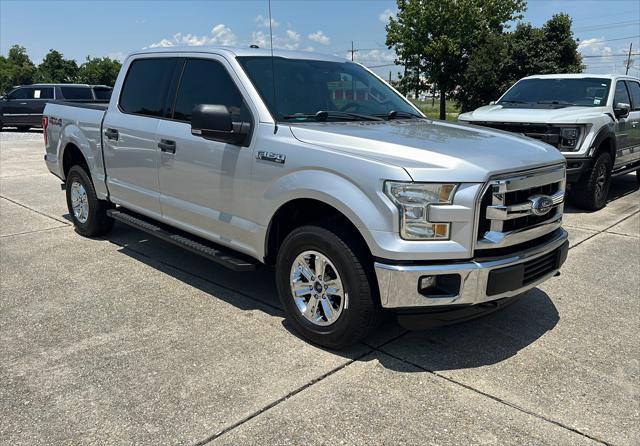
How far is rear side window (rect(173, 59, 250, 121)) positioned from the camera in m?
4.19

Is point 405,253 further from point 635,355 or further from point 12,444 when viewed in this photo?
point 12,444

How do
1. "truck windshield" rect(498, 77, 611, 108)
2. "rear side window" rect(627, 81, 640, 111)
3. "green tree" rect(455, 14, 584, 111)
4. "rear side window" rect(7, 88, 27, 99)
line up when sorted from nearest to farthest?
1. "truck windshield" rect(498, 77, 611, 108)
2. "rear side window" rect(627, 81, 640, 111)
3. "rear side window" rect(7, 88, 27, 99)
4. "green tree" rect(455, 14, 584, 111)

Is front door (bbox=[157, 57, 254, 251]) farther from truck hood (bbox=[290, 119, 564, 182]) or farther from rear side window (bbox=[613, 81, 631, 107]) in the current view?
rear side window (bbox=[613, 81, 631, 107])

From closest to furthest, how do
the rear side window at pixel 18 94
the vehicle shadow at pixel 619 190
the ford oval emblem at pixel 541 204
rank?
the ford oval emblem at pixel 541 204, the vehicle shadow at pixel 619 190, the rear side window at pixel 18 94

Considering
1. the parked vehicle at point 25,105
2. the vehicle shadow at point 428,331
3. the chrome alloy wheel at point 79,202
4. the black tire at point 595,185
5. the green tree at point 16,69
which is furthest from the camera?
the green tree at point 16,69

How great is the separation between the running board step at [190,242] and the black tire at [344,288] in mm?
509

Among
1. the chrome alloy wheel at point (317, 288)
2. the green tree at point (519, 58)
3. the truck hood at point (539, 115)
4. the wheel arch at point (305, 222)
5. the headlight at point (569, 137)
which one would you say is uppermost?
the green tree at point (519, 58)

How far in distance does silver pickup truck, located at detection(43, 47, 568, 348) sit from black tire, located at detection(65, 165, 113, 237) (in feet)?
3.11

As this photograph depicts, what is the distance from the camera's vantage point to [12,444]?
8.94ft

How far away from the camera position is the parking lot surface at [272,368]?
2.86m

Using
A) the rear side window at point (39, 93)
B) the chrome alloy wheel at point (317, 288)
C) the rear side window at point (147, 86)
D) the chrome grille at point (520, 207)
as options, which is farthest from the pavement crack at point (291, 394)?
the rear side window at point (39, 93)

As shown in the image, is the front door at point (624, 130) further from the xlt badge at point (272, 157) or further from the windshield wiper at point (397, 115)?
the xlt badge at point (272, 157)

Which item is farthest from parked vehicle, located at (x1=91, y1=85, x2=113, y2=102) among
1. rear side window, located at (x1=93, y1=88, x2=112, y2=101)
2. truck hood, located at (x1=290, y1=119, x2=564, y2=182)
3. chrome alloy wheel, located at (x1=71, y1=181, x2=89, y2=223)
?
truck hood, located at (x1=290, y1=119, x2=564, y2=182)

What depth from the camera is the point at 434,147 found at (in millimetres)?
3369
